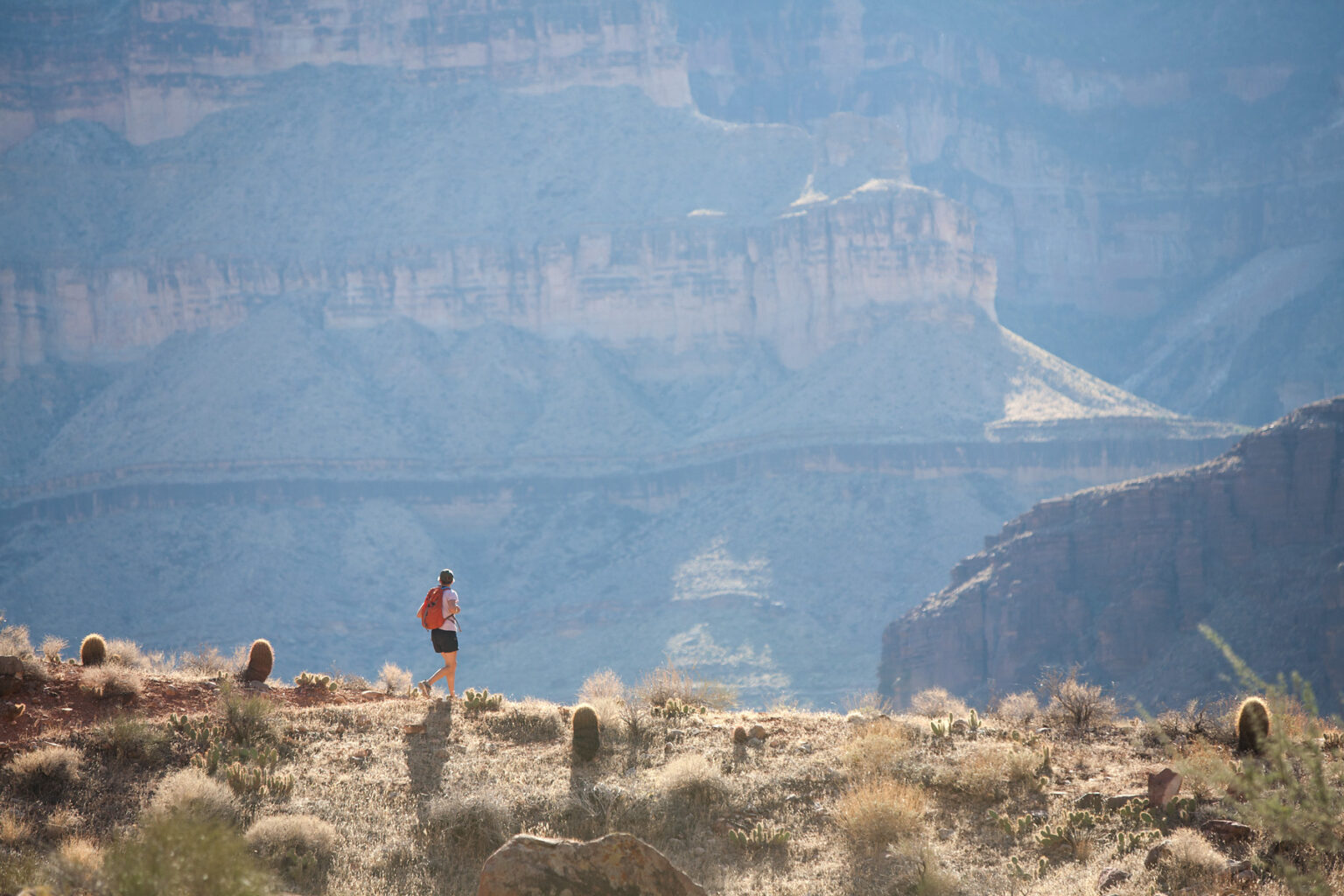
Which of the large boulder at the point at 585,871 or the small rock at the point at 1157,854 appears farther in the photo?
the small rock at the point at 1157,854

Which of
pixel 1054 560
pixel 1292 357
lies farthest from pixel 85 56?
pixel 1292 357

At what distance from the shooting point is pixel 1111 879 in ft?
41.3

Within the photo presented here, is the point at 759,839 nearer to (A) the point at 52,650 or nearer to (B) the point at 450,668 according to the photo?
(B) the point at 450,668

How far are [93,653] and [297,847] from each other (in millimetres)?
7519

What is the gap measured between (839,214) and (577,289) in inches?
900

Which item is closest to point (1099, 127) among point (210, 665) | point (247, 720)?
point (210, 665)

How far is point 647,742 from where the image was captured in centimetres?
1703

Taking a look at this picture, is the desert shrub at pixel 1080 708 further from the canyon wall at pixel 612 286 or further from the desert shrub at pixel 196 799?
the canyon wall at pixel 612 286

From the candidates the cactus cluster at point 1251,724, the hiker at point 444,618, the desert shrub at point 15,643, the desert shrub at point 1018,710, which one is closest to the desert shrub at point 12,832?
the desert shrub at point 15,643

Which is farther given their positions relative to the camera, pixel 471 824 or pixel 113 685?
pixel 113 685

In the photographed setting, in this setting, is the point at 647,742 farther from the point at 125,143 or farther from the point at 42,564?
the point at 125,143

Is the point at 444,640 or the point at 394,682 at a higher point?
the point at 444,640

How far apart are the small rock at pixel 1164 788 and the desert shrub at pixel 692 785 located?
4.37 meters

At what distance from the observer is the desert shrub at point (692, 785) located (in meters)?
15.0
